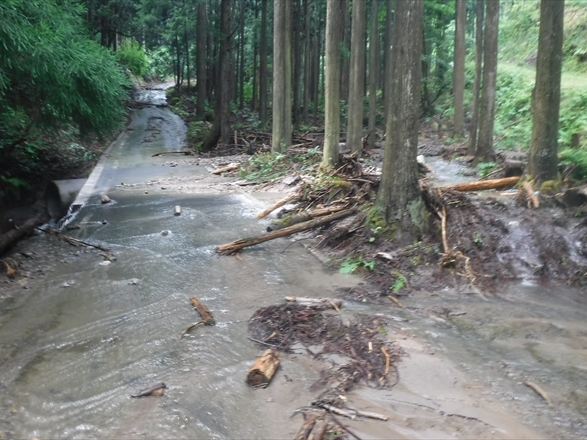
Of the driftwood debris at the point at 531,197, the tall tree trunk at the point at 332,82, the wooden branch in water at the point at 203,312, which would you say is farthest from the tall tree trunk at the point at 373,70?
the wooden branch in water at the point at 203,312

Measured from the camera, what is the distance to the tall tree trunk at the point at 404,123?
9.13 meters

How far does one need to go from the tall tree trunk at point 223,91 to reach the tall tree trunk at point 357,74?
7829 millimetres

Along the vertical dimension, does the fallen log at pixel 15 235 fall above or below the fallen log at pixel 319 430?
above

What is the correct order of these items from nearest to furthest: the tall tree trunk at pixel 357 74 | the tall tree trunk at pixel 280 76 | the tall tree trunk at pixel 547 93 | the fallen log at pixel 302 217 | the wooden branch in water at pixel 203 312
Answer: the wooden branch in water at pixel 203 312, the tall tree trunk at pixel 547 93, the fallen log at pixel 302 217, the tall tree trunk at pixel 357 74, the tall tree trunk at pixel 280 76

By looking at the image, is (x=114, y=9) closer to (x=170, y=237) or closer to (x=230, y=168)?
(x=230, y=168)

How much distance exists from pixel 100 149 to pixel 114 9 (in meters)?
12.1

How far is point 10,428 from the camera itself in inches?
202

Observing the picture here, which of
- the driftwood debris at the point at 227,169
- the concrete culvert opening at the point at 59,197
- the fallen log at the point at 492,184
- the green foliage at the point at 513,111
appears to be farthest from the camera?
the green foliage at the point at 513,111

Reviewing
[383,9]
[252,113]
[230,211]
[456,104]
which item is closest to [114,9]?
[252,113]

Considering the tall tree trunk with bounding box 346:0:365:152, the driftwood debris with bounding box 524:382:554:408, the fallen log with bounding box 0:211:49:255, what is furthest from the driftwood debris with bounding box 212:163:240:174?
the driftwood debris with bounding box 524:382:554:408

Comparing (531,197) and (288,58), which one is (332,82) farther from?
(531,197)

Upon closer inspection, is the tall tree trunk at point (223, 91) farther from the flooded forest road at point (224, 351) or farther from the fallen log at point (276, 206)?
the flooded forest road at point (224, 351)

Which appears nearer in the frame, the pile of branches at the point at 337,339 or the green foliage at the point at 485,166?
the pile of branches at the point at 337,339

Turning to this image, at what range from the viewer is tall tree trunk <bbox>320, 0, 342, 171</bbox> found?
1423 cm
